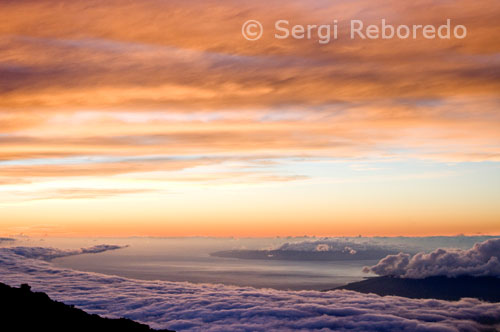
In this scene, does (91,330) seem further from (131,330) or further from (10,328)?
(10,328)

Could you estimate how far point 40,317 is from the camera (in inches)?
5310

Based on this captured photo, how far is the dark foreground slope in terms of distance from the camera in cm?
12262

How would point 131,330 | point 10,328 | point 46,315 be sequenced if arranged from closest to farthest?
1. point 10,328
2. point 46,315
3. point 131,330

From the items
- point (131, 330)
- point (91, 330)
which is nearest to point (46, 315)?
point (91, 330)

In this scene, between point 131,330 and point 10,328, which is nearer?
point 10,328

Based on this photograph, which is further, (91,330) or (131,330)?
(131,330)

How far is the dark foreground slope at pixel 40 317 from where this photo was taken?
122625 millimetres

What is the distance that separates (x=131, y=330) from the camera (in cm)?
15288

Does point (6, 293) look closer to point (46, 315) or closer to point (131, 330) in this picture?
point (46, 315)

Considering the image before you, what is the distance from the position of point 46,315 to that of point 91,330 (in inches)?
561

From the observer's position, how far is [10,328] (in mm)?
117250

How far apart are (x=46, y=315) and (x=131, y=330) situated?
2810 cm

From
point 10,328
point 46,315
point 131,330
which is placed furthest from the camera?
point 131,330

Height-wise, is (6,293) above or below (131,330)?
above
